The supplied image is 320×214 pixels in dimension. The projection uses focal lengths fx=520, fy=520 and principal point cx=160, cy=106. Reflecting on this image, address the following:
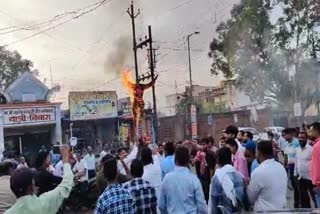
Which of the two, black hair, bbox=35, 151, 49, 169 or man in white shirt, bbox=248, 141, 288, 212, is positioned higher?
black hair, bbox=35, 151, 49, 169

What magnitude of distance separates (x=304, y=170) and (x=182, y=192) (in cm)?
470

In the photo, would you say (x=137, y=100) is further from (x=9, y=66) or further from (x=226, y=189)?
(x=9, y=66)

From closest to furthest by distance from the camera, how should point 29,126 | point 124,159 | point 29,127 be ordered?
point 124,159 → point 29,126 → point 29,127

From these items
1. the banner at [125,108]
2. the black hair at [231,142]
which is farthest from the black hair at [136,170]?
the banner at [125,108]

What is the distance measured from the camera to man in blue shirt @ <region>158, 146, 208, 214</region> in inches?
227

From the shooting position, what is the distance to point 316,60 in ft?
112

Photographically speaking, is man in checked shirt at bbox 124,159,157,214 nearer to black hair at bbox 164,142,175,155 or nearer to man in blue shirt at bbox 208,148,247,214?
man in blue shirt at bbox 208,148,247,214

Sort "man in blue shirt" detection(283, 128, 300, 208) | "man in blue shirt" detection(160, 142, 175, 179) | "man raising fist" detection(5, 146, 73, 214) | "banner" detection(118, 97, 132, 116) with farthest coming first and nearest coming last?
1. "banner" detection(118, 97, 132, 116)
2. "man in blue shirt" detection(283, 128, 300, 208)
3. "man in blue shirt" detection(160, 142, 175, 179)
4. "man raising fist" detection(5, 146, 73, 214)

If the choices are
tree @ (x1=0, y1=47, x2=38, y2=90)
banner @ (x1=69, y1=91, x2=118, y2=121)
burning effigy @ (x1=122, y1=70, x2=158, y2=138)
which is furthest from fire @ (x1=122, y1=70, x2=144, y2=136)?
tree @ (x1=0, y1=47, x2=38, y2=90)

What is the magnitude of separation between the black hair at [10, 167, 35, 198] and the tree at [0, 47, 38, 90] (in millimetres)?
52757

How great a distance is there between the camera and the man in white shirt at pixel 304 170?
9.69m

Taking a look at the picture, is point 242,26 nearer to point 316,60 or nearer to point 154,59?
point 316,60

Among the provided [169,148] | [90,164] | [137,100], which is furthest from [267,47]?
[169,148]

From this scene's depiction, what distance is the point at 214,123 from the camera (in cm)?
3991
